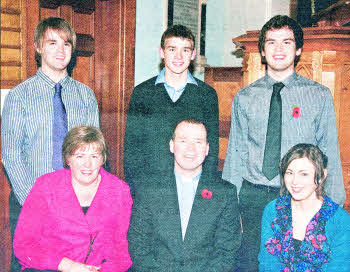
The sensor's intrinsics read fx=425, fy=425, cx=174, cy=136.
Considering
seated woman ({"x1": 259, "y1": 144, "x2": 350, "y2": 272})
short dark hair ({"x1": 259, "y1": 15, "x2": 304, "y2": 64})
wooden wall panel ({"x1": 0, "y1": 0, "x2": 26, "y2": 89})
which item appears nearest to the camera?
seated woman ({"x1": 259, "y1": 144, "x2": 350, "y2": 272})

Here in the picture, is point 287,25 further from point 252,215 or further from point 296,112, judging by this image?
point 252,215

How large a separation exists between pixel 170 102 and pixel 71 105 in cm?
52

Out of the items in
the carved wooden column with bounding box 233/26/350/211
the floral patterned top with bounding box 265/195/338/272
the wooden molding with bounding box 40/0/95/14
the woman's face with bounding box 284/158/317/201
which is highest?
the wooden molding with bounding box 40/0/95/14

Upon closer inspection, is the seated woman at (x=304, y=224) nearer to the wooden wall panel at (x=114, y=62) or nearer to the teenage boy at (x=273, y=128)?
the teenage boy at (x=273, y=128)

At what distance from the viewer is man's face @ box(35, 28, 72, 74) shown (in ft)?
6.89

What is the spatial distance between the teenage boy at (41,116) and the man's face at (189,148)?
22.7 inches

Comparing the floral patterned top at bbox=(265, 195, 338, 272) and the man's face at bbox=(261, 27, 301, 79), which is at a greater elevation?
the man's face at bbox=(261, 27, 301, 79)

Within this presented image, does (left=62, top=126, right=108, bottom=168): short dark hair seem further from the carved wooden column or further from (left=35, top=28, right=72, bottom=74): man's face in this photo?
the carved wooden column

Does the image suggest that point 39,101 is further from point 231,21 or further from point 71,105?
point 231,21

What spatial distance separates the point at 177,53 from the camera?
2.26 meters

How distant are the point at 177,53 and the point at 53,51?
63 cm

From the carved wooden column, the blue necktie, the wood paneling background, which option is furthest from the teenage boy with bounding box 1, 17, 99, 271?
the carved wooden column

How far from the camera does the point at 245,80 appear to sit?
2969 millimetres

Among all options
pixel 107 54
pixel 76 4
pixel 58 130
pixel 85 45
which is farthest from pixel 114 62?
pixel 58 130
